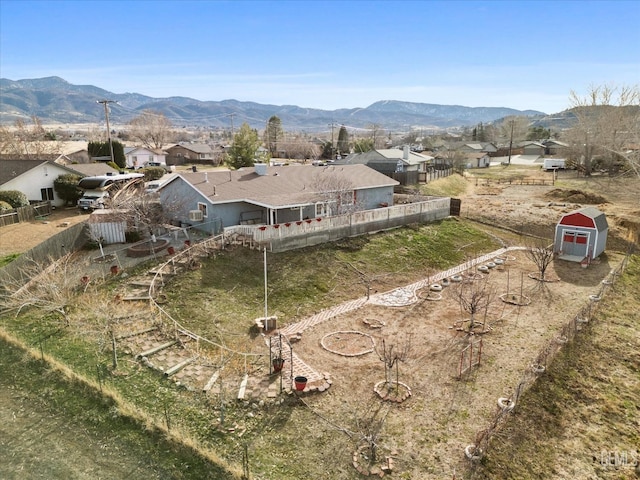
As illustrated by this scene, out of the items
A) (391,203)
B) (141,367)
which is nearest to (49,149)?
(391,203)

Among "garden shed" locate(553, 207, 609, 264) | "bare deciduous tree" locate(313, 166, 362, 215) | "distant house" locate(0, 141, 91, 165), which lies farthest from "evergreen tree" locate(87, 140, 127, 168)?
"garden shed" locate(553, 207, 609, 264)

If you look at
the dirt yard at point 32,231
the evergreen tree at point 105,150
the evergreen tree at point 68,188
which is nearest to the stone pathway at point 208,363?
the dirt yard at point 32,231

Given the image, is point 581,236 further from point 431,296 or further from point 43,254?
point 43,254

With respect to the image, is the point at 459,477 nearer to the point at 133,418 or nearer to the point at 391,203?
the point at 133,418

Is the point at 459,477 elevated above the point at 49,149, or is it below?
below

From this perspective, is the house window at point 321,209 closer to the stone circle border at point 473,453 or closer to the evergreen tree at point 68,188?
the evergreen tree at point 68,188
